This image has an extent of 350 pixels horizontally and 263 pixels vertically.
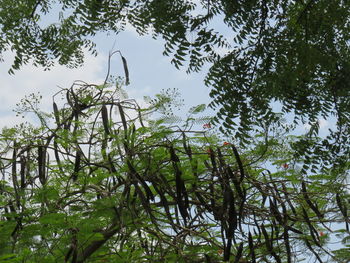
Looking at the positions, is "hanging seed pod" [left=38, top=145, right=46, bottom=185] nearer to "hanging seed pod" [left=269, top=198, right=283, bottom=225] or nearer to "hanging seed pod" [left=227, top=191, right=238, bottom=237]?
"hanging seed pod" [left=227, top=191, right=238, bottom=237]

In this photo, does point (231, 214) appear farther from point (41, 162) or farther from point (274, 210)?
point (41, 162)

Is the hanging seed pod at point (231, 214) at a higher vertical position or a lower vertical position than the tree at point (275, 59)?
lower

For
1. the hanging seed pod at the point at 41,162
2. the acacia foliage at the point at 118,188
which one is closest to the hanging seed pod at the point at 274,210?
the acacia foliage at the point at 118,188

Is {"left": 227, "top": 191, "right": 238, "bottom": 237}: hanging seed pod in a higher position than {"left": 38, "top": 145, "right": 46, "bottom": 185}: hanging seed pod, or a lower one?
lower

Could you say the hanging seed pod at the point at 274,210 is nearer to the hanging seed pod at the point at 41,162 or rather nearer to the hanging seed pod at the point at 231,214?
the hanging seed pod at the point at 231,214

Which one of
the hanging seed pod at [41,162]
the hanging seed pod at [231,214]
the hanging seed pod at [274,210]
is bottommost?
A: the hanging seed pod at [231,214]

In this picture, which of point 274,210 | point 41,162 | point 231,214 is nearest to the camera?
point 231,214

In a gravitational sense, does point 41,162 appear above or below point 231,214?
above

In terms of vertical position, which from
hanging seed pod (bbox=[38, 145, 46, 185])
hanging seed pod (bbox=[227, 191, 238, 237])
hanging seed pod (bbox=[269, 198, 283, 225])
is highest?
hanging seed pod (bbox=[38, 145, 46, 185])

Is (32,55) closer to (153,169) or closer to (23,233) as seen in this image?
(23,233)

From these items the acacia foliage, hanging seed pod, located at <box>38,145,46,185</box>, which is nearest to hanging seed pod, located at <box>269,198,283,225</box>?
the acacia foliage

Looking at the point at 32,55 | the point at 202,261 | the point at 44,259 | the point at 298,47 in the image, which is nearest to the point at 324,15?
the point at 298,47

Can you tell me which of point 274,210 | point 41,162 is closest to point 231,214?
point 274,210

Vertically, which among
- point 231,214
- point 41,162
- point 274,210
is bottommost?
point 231,214
